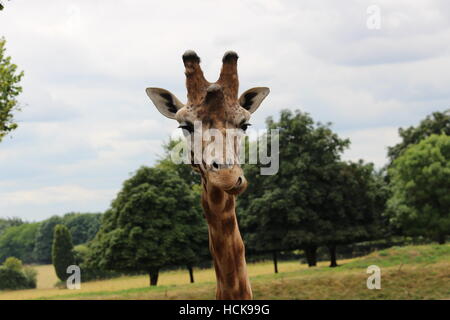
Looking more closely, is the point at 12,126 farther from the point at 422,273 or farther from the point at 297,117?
the point at 297,117

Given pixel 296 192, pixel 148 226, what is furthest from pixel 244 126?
pixel 148 226

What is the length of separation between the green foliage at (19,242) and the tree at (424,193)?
72976 mm

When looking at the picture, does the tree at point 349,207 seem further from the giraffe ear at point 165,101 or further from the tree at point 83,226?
the tree at point 83,226

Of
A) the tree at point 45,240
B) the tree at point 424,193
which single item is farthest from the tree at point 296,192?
the tree at point 45,240

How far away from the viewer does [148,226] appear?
154ft

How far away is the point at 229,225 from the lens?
5895 millimetres

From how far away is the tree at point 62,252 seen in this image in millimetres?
68625

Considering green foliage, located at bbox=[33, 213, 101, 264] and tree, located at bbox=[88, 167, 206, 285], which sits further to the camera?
green foliage, located at bbox=[33, 213, 101, 264]

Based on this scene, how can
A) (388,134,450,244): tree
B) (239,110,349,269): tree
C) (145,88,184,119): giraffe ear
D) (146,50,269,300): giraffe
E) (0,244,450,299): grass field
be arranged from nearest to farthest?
(146,50,269,300): giraffe
(145,88,184,119): giraffe ear
(0,244,450,299): grass field
(239,110,349,269): tree
(388,134,450,244): tree

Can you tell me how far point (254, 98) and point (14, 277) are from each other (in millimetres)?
74484

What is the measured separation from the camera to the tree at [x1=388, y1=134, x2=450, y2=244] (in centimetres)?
5528

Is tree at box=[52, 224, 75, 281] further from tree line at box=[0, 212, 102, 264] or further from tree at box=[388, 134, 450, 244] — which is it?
tree at box=[388, 134, 450, 244]

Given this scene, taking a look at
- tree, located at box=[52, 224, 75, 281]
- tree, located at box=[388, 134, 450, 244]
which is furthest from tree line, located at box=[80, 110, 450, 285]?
tree, located at box=[52, 224, 75, 281]

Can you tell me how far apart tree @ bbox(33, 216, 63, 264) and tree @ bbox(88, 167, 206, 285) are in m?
54.4
